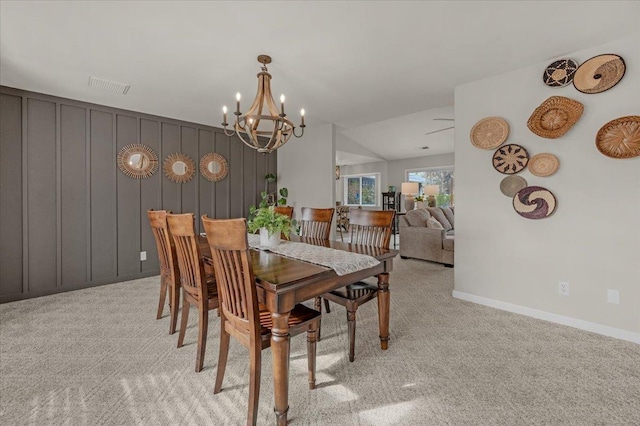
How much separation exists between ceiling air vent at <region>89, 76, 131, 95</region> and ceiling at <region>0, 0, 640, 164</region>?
0.26 feet

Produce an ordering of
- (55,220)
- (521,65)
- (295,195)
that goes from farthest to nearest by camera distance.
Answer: (295,195)
(55,220)
(521,65)

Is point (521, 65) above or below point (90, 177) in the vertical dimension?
above

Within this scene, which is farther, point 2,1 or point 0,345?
point 0,345

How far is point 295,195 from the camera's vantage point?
5.41 meters

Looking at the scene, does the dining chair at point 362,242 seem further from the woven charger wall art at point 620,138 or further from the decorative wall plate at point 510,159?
the woven charger wall art at point 620,138

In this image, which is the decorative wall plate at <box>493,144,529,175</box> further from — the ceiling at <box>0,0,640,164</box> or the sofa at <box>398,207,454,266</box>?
the sofa at <box>398,207,454,266</box>

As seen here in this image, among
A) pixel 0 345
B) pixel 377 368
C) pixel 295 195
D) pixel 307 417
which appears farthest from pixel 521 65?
pixel 0 345

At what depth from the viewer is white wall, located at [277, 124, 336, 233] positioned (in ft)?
15.8

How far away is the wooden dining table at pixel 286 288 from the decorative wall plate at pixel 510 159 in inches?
66.6

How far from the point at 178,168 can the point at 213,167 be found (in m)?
0.55

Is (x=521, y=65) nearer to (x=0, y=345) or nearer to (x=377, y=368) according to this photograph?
(x=377, y=368)

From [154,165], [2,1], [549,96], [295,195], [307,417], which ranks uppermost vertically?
[2,1]

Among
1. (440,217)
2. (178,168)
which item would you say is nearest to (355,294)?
(178,168)

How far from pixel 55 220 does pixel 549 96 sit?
5386mm
